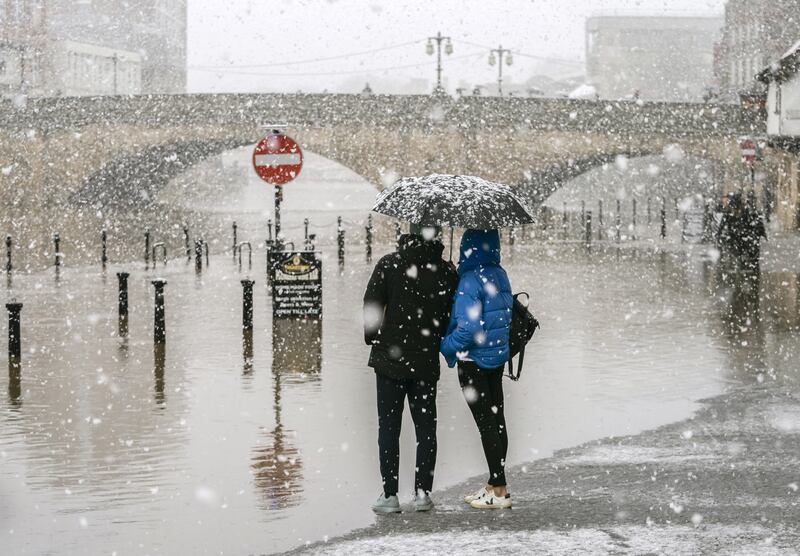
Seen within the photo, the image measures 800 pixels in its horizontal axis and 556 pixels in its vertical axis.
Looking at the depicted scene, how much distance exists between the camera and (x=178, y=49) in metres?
130

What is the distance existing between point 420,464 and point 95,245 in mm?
35259

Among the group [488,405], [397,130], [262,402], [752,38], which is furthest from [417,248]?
[752,38]

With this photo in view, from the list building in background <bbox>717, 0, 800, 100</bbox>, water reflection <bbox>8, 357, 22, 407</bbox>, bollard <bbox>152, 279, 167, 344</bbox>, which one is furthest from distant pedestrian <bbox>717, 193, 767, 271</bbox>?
building in background <bbox>717, 0, 800, 100</bbox>

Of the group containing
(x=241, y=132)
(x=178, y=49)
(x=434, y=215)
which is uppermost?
(x=178, y=49)

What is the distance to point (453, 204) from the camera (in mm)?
6398

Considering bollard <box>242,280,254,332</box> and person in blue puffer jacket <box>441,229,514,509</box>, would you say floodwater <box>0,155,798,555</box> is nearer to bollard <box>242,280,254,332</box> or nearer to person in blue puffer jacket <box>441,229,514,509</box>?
bollard <box>242,280,254,332</box>

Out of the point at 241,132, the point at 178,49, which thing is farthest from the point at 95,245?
the point at 178,49

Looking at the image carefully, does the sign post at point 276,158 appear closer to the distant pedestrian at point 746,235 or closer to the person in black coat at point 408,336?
the person in black coat at point 408,336

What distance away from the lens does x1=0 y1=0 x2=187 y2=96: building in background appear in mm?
82375

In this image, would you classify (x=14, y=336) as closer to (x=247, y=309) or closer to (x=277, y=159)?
(x=247, y=309)

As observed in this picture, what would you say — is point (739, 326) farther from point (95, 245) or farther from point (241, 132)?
point (241, 132)

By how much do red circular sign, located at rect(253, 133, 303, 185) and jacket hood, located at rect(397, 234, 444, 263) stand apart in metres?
9.67

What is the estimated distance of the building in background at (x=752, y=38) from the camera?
2251 inches

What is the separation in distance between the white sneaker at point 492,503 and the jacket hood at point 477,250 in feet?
3.85
